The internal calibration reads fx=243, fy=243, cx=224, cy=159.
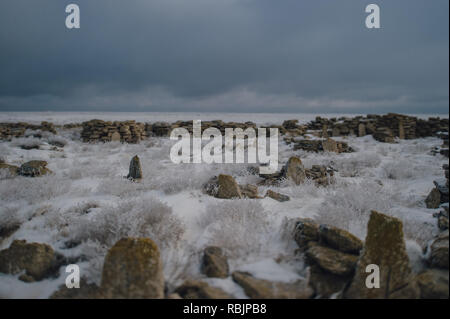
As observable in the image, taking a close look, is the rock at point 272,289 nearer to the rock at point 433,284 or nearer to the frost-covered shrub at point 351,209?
the rock at point 433,284

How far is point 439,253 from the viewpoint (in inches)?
99.3

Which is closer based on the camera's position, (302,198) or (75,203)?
(75,203)

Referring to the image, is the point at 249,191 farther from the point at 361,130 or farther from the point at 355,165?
the point at 361,130

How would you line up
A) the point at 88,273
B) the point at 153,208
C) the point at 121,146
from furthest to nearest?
the point at 121,146 → the point at 153,208 → the point at 88,273

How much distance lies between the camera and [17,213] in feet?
13.1

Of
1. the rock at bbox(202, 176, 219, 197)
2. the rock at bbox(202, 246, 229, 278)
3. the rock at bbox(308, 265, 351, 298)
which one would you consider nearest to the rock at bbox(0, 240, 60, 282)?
the rock at bbox(202, 246, 229, 278)

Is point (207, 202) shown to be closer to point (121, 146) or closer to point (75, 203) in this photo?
point (75, 203)

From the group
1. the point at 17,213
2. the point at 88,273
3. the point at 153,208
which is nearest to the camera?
the point at 88,273

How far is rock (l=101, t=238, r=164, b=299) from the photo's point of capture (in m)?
2.32

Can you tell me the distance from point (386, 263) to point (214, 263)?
67.4 inches

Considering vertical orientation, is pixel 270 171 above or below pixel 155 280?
above

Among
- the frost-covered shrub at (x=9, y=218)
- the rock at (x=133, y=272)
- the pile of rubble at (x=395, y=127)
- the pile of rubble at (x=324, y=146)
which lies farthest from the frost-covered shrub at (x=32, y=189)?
the pile of rubble at (x=395, y=127)
